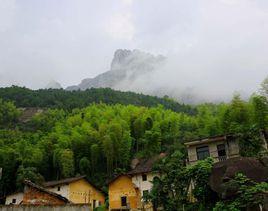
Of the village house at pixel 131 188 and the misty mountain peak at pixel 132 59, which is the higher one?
the misty mountain peak at pixel 132 59

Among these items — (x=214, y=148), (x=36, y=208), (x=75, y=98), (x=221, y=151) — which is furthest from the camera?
(x=75, y=98)

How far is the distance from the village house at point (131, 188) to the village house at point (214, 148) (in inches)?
179

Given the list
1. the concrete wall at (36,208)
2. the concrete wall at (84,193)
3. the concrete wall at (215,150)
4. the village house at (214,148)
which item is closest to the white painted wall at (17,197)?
the concrete wall at (84,193)

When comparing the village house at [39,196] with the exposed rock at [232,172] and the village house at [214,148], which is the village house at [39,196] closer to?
the exposed rock at [232,172]

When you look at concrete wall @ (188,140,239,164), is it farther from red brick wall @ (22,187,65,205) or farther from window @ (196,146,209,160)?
red brick wall @ (22,187,65,205)

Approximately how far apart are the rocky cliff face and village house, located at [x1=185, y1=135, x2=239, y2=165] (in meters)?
138

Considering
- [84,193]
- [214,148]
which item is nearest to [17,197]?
[84,193]

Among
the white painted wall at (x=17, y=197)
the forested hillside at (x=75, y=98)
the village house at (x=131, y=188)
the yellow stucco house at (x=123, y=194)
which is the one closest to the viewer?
the village house at (x=131, y=188)

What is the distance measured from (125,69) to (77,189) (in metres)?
148

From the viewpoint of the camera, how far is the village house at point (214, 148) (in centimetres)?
2377

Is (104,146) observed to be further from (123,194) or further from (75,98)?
(75,98)

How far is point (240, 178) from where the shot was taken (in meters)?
17.4

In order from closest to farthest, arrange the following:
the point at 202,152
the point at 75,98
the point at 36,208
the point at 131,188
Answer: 1. the point at 36,208
2. the point at 202,152
3. the point at 131,188
4. the point at 75,98

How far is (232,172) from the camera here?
18531 millimetres
